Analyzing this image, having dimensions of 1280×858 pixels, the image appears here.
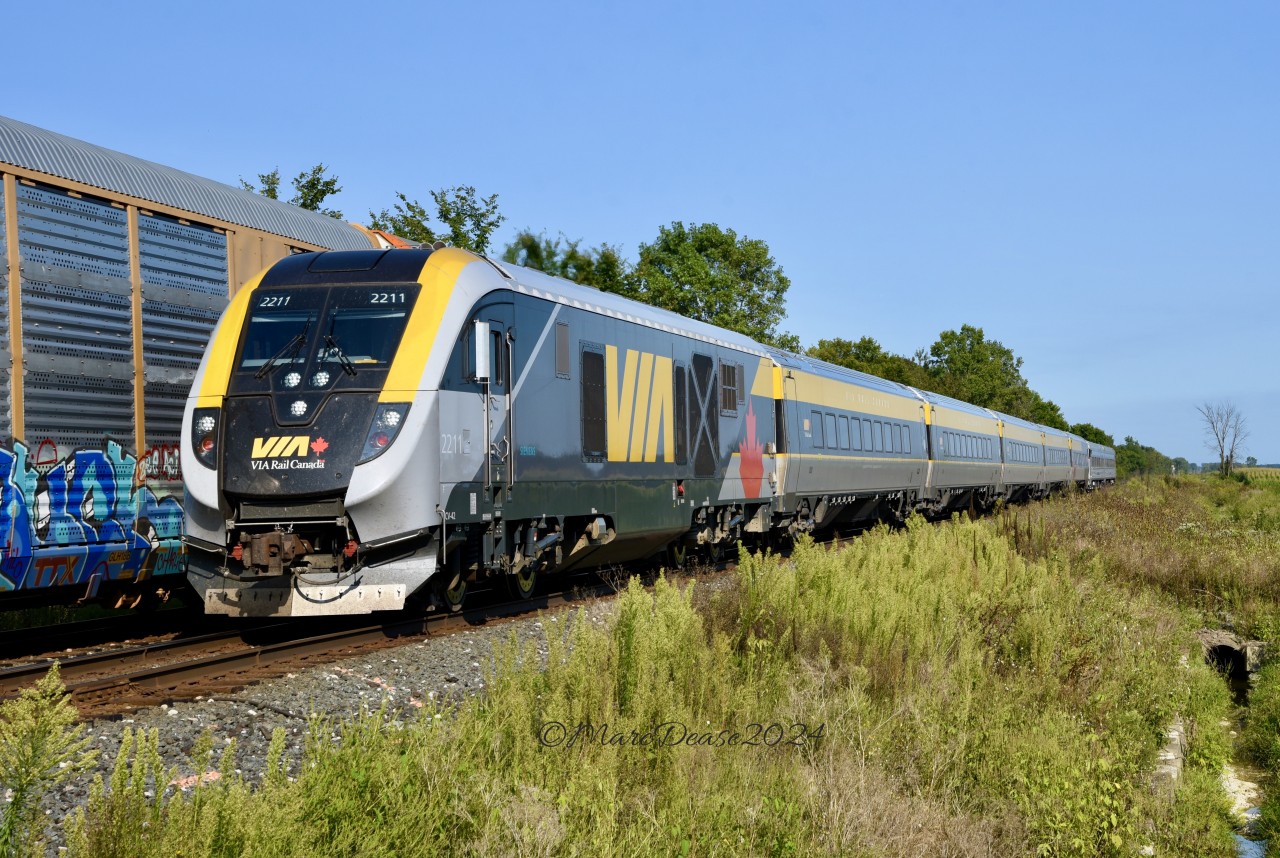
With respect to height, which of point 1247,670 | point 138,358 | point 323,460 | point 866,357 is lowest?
point 1247,670

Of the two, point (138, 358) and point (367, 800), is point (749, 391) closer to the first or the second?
point (138, 358)

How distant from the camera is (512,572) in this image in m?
10.9

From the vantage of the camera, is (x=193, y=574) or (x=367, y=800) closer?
(x=367, y=800)

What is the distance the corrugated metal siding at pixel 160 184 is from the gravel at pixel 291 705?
481cm

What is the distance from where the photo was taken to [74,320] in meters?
9.83

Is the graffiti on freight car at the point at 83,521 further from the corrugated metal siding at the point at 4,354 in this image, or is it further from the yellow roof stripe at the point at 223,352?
the yellow roof stripe at the point at 223,352

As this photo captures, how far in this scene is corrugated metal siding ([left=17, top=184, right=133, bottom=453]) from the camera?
945 cm

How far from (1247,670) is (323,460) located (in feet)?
39.7

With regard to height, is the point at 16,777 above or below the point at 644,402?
below

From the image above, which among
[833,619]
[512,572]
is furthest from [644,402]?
[833,619]

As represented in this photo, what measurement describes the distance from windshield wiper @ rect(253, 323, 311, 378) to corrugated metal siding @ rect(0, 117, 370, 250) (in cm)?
223

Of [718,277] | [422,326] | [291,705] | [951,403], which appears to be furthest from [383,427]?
[718,277]

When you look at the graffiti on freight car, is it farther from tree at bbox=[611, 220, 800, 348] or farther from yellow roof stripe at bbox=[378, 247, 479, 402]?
tree at bbox=[611, 220, 800, 348]

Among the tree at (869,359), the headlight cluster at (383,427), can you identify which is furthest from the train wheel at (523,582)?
the tree at (869,359)
